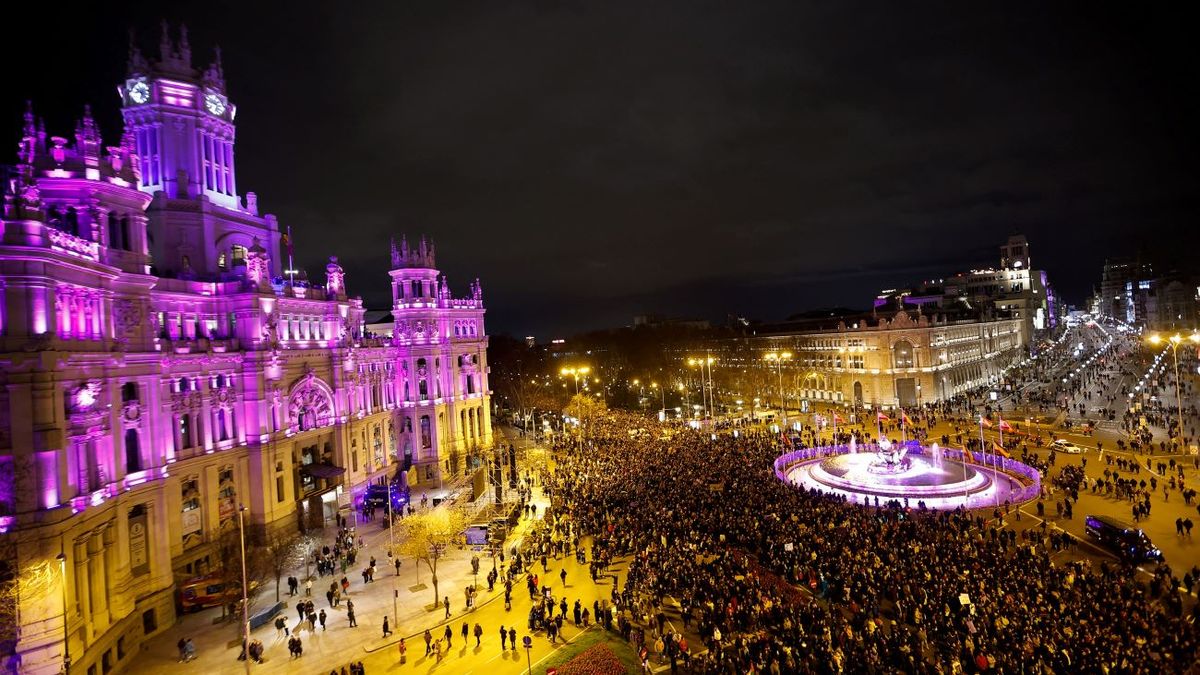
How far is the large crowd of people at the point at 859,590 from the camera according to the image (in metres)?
17.5

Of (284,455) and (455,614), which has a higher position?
(284,455)

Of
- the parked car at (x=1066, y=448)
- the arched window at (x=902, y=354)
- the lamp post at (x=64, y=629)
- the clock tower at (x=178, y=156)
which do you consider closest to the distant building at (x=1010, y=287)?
the arched window at (x=902, y=354)

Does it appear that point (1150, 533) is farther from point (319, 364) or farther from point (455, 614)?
point (319, 364)

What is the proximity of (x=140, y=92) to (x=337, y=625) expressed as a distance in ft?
112

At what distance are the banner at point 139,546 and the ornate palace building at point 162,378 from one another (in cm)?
6

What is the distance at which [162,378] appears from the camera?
2912 centimetres

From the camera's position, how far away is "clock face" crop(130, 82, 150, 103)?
3716 cm

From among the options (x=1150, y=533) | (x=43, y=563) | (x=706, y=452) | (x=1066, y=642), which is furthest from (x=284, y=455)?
(x=1150, y=533)

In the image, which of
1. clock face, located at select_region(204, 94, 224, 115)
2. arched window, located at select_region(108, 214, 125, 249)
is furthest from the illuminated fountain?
clock face, located at select_region(204, 94, 224, 115)

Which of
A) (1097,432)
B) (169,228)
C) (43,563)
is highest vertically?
(169,228)

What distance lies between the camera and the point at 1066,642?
17.2 m

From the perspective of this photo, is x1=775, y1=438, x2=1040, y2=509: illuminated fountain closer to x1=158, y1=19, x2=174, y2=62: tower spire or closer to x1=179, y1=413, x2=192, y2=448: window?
x1=179, y1=413, x2=192, y2=448: window

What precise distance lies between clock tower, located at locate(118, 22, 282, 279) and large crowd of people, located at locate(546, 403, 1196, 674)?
27305mm

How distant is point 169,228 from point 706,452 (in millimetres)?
39183
